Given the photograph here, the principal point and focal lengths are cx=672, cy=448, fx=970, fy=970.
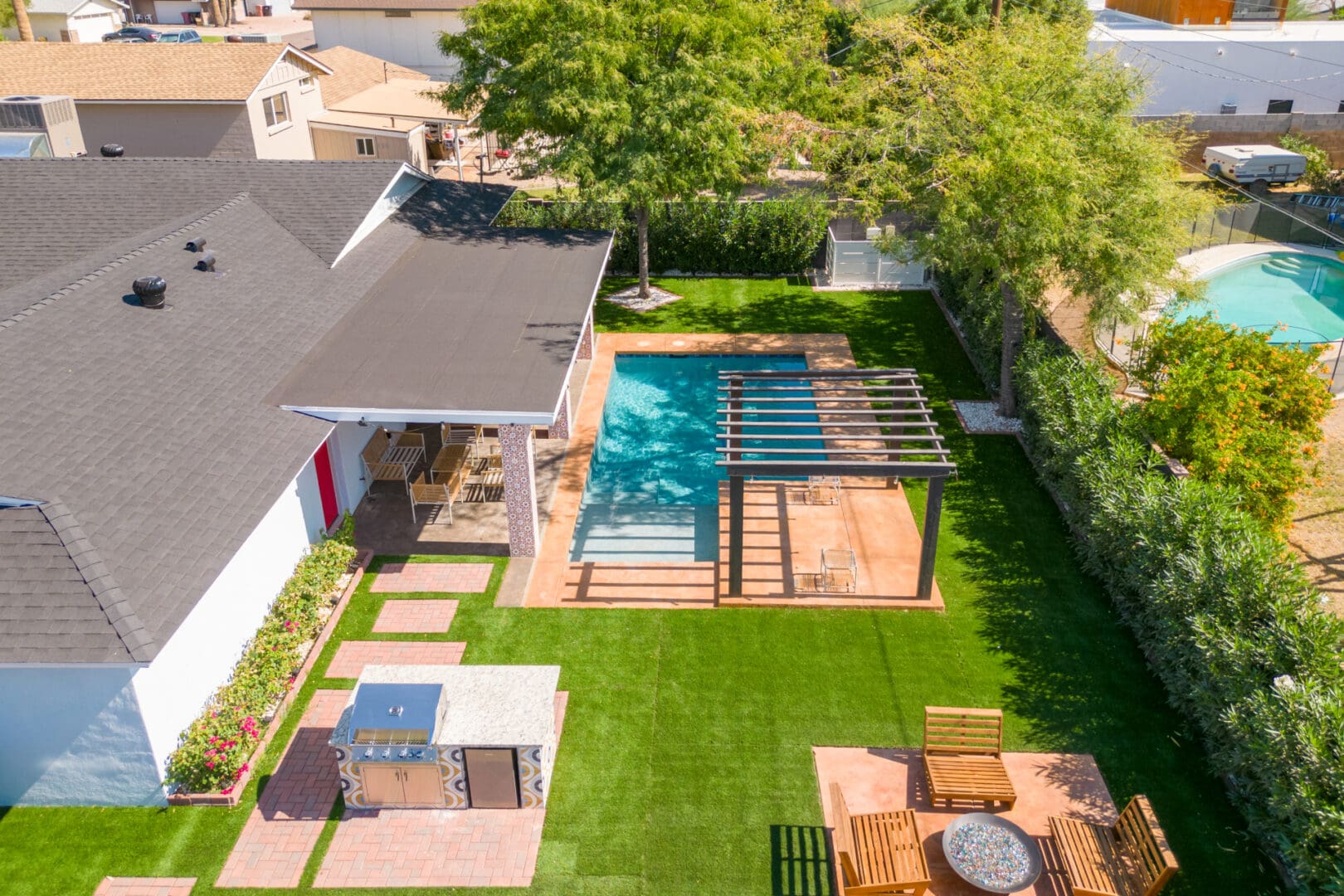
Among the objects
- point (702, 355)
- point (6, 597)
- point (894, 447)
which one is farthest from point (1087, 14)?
point (6, 597)

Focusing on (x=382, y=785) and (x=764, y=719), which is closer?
(x=382, y=785)

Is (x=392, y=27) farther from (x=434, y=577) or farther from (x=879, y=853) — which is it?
(x=879, y=853)

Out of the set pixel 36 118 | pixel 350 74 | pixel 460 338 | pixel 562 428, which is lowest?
pixel 562 428

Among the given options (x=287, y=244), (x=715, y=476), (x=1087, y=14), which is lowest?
(x=715, y=476)

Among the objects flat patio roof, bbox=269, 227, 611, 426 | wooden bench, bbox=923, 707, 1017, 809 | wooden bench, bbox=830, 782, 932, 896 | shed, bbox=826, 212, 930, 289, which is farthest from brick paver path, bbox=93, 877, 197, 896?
shed, bbox=826, 212, 930, 289

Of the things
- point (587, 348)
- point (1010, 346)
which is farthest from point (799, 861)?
point (587, 348)

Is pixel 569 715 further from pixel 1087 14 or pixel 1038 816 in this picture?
pixel 1087 14

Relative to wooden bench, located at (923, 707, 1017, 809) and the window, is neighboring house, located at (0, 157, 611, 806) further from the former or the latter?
the window
